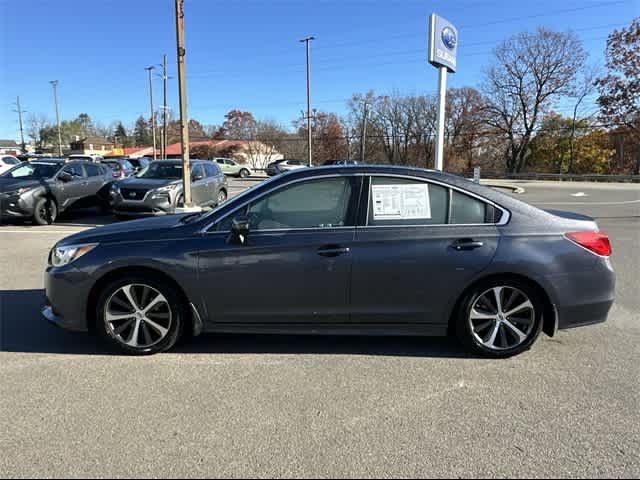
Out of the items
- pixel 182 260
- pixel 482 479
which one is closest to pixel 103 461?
pixel 182 260

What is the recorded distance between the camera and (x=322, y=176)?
12.8 feet

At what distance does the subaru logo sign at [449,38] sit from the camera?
13.2 meters

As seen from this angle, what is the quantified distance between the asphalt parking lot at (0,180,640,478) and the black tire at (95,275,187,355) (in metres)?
0.10

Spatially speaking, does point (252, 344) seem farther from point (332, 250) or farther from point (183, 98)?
point (183, 98)

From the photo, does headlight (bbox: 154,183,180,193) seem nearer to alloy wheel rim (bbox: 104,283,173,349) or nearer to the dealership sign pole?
the dealership sign pole

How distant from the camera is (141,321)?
151 inches

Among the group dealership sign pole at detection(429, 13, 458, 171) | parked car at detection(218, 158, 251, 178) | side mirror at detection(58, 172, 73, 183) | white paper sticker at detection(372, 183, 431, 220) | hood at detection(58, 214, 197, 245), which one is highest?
dealership sign pole at detection(429, 13, 458, 171)

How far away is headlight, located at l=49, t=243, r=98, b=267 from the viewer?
12.5ft

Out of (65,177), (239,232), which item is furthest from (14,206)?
(239,232)

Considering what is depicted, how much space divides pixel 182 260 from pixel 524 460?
273 cm

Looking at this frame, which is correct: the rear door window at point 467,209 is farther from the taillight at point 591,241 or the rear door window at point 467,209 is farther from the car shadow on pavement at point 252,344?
the car shadow on pavement at point 252,344

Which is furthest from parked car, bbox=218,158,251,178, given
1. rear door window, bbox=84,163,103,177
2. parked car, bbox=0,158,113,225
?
parked car, bbox=0,158,113,225

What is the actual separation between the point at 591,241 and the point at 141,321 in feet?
12.5

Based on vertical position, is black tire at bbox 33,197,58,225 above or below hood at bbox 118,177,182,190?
below
